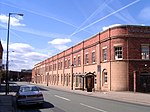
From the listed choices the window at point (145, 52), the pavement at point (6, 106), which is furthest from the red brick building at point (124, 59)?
the pavement at point (6, 106)

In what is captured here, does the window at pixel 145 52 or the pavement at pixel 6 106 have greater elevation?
the window at pixel 145 52

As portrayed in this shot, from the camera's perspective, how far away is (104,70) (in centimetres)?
4453

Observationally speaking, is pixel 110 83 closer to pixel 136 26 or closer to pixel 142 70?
pixel 142 70

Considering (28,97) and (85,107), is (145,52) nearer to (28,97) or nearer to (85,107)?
(85,107)

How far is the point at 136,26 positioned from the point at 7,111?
2786 cm

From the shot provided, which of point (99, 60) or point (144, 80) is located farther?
point (99, 60)

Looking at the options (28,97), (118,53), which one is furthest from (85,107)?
(118,53)

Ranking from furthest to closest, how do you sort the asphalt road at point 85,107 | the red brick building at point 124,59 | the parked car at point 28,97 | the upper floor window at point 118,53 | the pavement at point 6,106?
the upper floor window at point 118,53 → the red brick building at point 124,59 → the parked car at point 28,97 → the pavement at point 6,106 → the asphalt road at point 85,107

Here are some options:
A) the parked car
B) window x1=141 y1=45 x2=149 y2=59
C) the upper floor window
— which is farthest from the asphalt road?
window x1=141 y1=45 x2=149 y2=59

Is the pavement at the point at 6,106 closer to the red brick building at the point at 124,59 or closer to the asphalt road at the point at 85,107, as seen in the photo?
the asphalt road at the point at 85,107

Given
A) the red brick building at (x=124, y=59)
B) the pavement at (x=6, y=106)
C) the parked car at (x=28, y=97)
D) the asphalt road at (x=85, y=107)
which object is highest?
the red brick building at (x=124, y=59)

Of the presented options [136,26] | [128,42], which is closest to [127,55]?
[128,42]

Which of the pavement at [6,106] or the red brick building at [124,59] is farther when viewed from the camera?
the red brick building at [124,59]

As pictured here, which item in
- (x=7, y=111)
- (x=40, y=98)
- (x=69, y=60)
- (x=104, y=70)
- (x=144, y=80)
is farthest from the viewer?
(x=69, y=60)
